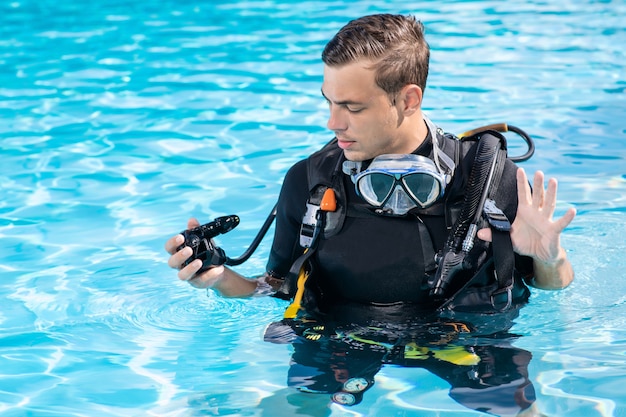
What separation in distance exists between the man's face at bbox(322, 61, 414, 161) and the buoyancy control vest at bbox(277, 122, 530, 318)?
0.18m

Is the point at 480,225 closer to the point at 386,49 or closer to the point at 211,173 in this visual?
the point at 386,49

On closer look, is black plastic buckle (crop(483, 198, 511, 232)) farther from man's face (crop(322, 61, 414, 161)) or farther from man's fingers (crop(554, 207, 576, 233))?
man's face (crop(322, 61, 414, 161))

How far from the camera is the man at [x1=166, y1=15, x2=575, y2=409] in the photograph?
9.91ft

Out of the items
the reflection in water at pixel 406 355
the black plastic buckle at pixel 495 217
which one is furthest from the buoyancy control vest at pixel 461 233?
the reflection in water at pixel 406 355

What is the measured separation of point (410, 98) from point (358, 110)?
0.21 metres

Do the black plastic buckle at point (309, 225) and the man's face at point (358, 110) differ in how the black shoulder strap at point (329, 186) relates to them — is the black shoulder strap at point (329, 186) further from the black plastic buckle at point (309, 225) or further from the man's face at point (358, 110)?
the man's face at point (358, 110)

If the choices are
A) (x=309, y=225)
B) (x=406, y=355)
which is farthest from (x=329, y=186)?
(x=406, y=355)

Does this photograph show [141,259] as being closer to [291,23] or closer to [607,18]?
[291,23]

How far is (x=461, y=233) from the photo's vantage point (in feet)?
9.91

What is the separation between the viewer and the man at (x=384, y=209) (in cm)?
302

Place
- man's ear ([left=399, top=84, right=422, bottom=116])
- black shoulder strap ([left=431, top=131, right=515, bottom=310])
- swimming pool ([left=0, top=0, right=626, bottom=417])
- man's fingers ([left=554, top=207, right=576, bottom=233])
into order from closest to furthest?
man's fingers ([left=554, top=207, right=576, bottom=233]), black shoulder strap ([left=431, top=131, right=515, bottom=310]), man's ear ([left=399, top=84, right=422, bottom=116]), swimming pool ([left=0, top=0, right=626, bottom=417])

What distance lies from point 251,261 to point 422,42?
1946mm

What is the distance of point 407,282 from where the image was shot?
3188 millimetres

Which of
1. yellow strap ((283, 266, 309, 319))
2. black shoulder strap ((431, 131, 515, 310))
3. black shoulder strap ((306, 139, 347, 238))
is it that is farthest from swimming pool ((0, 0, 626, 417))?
black shoulder strap ((306, 139, 347, 238))
